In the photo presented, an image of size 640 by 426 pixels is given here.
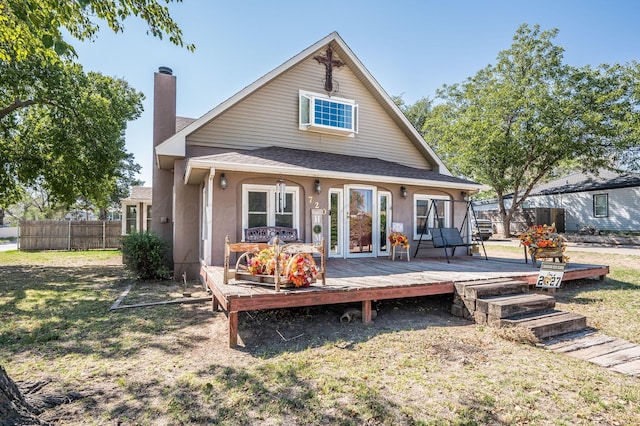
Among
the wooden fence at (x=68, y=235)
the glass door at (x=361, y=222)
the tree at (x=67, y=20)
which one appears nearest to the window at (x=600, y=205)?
the glass door at (x=361, y=222)

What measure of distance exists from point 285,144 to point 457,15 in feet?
22.2

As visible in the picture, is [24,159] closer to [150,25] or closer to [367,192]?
[150,25]

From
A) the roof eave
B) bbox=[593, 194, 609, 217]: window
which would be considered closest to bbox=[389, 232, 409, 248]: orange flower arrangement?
the roof eave

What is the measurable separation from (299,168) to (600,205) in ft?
76.0

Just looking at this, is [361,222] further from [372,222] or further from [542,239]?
[542,239]

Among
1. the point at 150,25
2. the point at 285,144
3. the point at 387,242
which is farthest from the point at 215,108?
the point at 387,242

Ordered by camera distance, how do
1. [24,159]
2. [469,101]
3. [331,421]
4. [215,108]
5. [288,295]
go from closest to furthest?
[331,421]
[288,295]
[215,108]
[24,159]
[469,101]

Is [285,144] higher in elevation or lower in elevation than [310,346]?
higher

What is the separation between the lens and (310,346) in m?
4.05

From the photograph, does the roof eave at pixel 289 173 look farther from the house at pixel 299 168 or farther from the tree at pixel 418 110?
the tree at pixel 418 110

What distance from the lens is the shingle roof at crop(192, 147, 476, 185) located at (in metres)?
7.40

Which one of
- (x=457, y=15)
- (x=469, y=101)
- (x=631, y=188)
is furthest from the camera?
(x=469, y=101)

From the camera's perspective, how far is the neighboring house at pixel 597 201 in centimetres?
1991

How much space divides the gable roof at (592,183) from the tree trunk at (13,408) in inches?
1051
